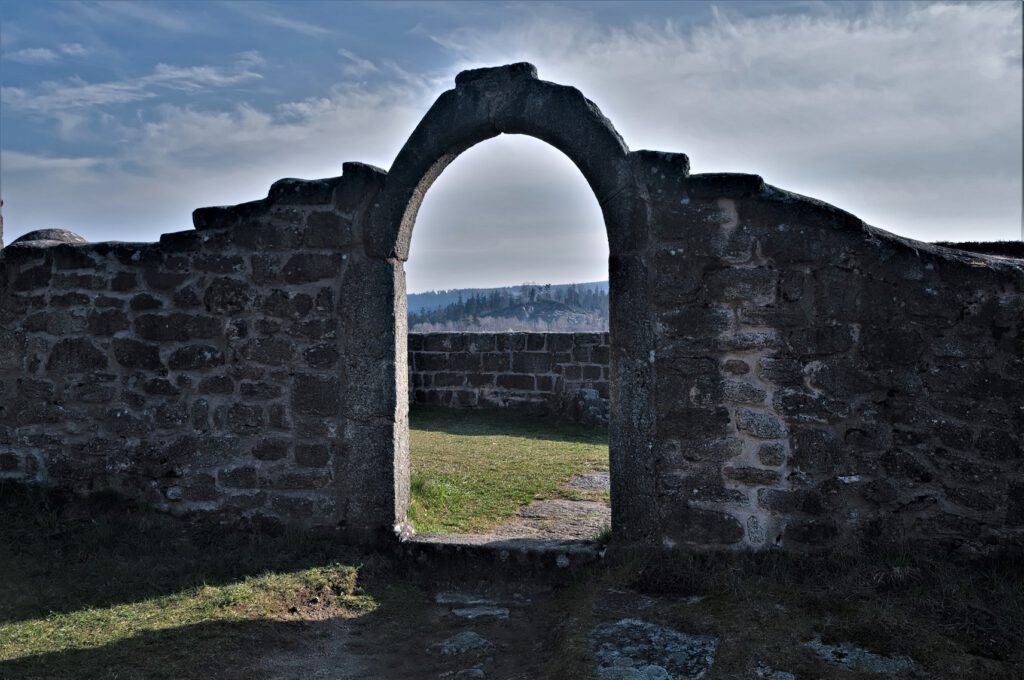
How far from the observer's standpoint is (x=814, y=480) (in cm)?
458

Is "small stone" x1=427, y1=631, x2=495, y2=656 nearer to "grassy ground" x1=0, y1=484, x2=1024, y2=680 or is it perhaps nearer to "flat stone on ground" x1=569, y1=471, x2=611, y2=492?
"grassy ground" x1=0, y1=484, x2=1024, y2=680

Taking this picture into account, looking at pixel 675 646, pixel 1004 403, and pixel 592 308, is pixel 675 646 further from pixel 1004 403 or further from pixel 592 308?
pixel 592 308

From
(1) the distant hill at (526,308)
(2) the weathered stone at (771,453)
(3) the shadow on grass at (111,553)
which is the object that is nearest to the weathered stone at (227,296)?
(3) the shadow on grass at (111,553)

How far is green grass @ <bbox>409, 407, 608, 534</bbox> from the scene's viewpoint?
21.4ft

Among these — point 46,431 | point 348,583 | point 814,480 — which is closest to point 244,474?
point 348,583

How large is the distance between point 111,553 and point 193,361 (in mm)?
1345

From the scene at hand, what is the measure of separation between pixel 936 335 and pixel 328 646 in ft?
12.2

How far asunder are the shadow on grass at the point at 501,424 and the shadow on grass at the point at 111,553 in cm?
503

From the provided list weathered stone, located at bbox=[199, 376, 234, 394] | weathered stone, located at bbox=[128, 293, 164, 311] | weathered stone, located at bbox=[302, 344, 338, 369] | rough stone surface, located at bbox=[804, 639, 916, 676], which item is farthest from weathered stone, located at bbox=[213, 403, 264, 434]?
rough stone surface, located at bbox=[804, 639, 916, 676]

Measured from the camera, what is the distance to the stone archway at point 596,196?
4848 millimetres

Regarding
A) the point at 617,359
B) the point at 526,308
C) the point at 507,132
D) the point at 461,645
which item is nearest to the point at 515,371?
the point at 507,132

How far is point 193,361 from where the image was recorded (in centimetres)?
562

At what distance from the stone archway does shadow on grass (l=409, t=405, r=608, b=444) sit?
4905mm

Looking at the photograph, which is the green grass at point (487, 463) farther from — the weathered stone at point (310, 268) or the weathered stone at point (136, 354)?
the weathered stone at point (136, 354)
